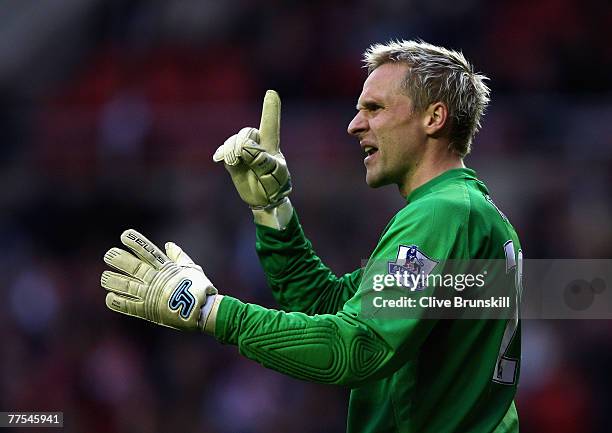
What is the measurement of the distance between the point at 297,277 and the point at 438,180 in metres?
0.82

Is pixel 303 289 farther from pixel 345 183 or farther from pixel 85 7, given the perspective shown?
pixel 85 7

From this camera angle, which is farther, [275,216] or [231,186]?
[231,186]

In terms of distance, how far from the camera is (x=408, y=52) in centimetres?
357

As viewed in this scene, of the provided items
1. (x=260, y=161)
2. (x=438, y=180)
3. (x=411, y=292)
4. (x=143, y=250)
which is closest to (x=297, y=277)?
(x=260, y=161)

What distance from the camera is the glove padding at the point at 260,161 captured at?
12.3ft

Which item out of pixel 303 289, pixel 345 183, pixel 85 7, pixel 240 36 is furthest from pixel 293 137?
pixel 303 289

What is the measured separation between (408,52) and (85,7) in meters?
8.39

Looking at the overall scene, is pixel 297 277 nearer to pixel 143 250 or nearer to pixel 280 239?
pixel 280 239

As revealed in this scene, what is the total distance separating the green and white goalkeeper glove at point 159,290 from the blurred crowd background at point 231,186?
466cm

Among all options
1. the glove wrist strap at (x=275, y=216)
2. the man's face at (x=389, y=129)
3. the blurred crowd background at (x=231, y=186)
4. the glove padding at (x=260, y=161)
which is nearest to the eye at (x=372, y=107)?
the man's face at (x=389, y=129)

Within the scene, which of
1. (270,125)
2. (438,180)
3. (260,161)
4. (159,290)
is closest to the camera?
(159,290)

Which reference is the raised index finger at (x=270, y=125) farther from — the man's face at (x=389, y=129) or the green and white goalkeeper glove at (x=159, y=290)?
the green and white goalkeeper glove at (x=159, y=290)

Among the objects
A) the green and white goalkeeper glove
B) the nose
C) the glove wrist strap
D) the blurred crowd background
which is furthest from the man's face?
the blurred crowd background

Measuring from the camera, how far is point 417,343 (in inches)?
119
